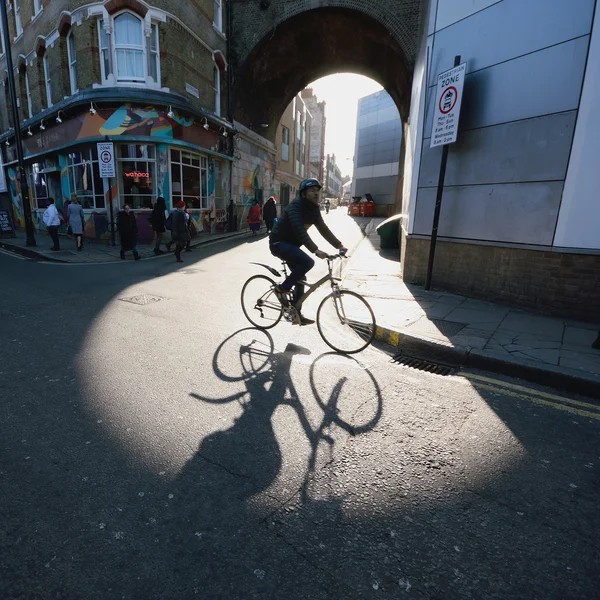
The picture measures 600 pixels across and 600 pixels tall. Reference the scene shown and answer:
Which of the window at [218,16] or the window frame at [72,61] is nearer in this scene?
the window frame at [72,61]

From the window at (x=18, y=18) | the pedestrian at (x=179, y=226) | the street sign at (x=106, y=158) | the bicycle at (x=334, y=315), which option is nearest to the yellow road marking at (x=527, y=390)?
the bicycle at (x=334, y=315)

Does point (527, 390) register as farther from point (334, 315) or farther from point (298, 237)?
point (298, 237)

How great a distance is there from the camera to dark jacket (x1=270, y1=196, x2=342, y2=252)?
188 inches

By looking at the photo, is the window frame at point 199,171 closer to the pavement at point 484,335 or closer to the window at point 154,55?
the window at point 154,55

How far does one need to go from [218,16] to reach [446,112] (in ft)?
53.0

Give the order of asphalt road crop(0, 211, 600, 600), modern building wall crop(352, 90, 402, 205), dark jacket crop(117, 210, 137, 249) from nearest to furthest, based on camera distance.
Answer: asphalt road crop(0, 211, 600, 600), dark jacket crop(117, 210, 137, 249), modern building wall crop(352, 90, 402, 205)

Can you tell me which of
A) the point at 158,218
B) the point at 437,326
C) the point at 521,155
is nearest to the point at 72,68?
the point at 158,218

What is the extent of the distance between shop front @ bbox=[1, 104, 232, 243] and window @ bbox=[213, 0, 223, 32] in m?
4.83

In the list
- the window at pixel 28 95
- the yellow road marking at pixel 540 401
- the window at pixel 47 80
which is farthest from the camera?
the window at pixel 28 95

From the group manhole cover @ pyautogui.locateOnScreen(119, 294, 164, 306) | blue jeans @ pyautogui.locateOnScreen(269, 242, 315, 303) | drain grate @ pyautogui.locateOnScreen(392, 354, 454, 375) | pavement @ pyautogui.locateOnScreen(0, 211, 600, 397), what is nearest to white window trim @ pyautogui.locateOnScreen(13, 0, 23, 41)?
manhole cover @ pyautogui.locateOnScreen(119, 294, 164, 306)

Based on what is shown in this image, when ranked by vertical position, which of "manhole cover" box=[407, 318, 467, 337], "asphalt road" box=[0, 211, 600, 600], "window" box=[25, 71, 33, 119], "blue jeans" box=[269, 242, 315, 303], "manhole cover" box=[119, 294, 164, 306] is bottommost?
"asphalt road" box=[0, 211, 600, 600]

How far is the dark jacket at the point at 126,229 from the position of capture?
11086 mm

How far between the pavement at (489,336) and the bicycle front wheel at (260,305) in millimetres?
1565

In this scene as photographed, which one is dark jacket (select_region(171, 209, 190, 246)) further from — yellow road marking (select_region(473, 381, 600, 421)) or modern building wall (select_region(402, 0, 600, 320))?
yellow road marking (select_region(473, 381, 600, 421))
